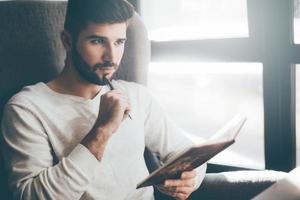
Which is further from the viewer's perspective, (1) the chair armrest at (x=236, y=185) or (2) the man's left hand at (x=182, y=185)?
(1) the chair armrest at (x=236, y=185)

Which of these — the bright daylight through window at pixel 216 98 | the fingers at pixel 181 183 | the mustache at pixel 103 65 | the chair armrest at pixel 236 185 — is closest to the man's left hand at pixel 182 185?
the fingers at pixel 181 183

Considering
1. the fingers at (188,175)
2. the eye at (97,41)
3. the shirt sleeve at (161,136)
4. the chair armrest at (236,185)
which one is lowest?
the chair armrest at (236,185)

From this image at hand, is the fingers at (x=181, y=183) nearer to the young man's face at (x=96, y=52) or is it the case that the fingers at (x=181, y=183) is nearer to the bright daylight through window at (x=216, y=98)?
the young man's face at (x=96, y=52)

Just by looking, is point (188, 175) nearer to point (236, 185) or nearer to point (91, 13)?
point (236, 185)

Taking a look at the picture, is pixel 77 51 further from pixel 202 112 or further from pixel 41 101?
pixel 202 112

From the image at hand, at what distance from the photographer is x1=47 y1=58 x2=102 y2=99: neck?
108 centimetres

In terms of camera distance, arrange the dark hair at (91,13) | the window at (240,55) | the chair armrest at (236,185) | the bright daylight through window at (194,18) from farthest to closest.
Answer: the bright daylight through window at (194,18) → the window at (240,55) → the chair armrest at (236,185) → the dark hair at (91,13)

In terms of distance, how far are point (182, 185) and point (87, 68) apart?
0.40 m

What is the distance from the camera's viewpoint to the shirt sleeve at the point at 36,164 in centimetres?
94

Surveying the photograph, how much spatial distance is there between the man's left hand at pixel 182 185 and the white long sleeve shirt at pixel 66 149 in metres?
0.09

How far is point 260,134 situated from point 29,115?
3.24 feet

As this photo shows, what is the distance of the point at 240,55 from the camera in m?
1.56

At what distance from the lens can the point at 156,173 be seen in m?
0.95

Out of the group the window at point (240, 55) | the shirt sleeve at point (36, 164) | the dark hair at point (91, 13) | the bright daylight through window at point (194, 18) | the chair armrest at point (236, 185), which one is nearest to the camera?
the shirt sleeve at point (36, 164)
